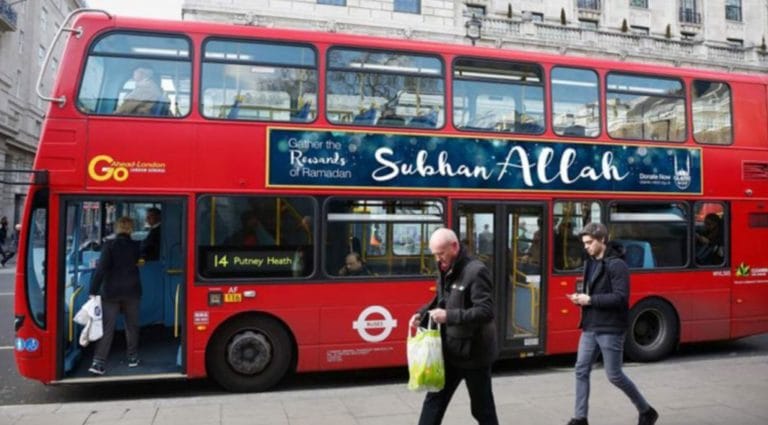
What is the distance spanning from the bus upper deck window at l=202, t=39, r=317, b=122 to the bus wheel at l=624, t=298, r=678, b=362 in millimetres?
5217

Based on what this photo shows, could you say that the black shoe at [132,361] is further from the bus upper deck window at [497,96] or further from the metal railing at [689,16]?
the metal railing at [689,16]

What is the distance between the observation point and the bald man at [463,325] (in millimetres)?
3830

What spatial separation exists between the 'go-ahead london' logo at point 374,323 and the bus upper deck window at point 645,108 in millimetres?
3911

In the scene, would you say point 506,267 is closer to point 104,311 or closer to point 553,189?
point 553,189

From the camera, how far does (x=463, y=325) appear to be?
384 cm

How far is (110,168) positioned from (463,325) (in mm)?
4251

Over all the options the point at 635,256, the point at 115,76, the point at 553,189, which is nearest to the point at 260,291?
the point at 115,76

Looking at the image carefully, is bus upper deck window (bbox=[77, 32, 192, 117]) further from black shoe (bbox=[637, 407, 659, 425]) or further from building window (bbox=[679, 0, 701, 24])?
building window (bbox=[679, 0, 701, 24])

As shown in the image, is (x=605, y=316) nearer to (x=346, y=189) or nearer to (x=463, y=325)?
(x=463, y=325)

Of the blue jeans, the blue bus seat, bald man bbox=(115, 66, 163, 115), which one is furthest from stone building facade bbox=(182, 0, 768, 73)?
the blue jeans

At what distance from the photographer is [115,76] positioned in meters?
6.20

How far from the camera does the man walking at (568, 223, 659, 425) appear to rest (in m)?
4.76

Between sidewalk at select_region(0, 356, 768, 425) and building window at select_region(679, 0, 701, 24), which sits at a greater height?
building window at select_region(679, 0, 701, 24)

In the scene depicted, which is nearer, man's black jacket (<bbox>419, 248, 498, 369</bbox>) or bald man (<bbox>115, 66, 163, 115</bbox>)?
man's black jacket (<bbox>419, 248, 498, 369</bbox>)
